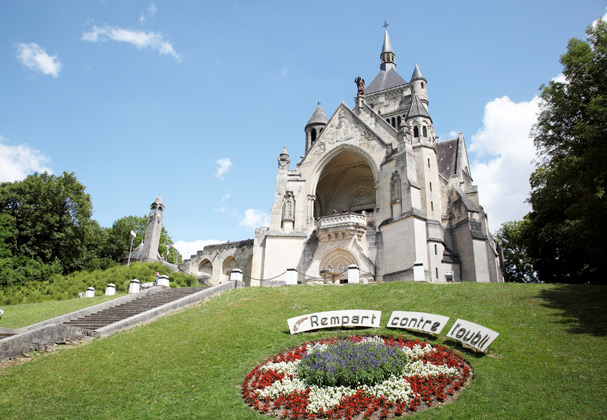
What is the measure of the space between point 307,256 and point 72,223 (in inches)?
806

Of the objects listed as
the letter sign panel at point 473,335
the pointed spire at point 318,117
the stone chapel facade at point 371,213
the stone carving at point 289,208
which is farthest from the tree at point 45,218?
the letter sign panel at point 473,335

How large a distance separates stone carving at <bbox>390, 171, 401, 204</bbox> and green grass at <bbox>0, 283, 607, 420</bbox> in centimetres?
1118

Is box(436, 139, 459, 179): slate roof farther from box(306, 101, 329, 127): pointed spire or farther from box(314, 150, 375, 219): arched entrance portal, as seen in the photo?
box(306, 101, 329, 127): pointed spire

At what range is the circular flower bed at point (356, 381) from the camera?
9359 mm

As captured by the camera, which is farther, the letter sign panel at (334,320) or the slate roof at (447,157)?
the slate roof at (447,157)

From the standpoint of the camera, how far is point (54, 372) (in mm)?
12133

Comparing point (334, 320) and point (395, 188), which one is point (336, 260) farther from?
point (334, 320)

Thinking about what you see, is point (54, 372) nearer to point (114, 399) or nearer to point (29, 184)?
point (114, 399)

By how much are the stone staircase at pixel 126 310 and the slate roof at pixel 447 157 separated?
77.0 ft

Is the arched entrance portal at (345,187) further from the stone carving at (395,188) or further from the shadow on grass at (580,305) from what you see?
the shadow on grass at (580,305)

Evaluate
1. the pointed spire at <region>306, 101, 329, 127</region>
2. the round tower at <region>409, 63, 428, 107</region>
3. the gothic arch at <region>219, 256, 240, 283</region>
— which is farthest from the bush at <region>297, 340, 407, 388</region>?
the round tower at <region>409, 63, 428, 107</region>

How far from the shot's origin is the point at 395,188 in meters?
29.3

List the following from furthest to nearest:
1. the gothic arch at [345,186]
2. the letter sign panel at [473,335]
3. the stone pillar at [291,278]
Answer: the gothic arch at [345,186], the stone pillar at [291,278], the letter sign panel at [473,335]

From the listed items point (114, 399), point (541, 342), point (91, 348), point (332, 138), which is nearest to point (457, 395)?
point (541, 342)
